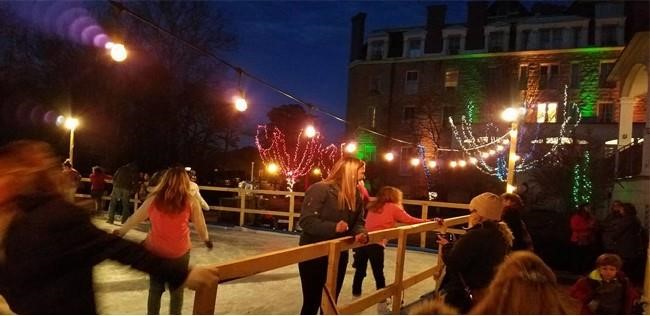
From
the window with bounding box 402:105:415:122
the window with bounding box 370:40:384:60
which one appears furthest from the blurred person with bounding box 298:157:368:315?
the window with bounding box 370:40:384:60

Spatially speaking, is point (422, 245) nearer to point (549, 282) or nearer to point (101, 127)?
point (549, 282)

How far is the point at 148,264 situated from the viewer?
2.48 meters

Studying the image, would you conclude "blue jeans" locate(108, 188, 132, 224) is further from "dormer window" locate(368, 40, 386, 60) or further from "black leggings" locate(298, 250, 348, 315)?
"dormer window" locate(368, 40, 386, 60)

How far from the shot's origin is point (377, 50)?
39.9 meters

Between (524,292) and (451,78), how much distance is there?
3546 centimetres

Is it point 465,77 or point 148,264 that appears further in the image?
point 465,77

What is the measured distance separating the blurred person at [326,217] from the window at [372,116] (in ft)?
113

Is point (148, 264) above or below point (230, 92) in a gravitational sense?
below

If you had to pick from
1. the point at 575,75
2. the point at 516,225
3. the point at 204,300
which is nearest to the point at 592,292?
the point at 516,225

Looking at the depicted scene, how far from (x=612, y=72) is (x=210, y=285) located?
1618cm

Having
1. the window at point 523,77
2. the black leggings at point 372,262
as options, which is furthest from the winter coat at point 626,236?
the window at point 523,77

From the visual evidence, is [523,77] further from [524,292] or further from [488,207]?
Result: [524,292]

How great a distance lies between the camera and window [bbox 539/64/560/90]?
33656 millimetres

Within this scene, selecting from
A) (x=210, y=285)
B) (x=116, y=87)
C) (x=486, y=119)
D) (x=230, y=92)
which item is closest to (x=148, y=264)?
(x=210, y=285)
